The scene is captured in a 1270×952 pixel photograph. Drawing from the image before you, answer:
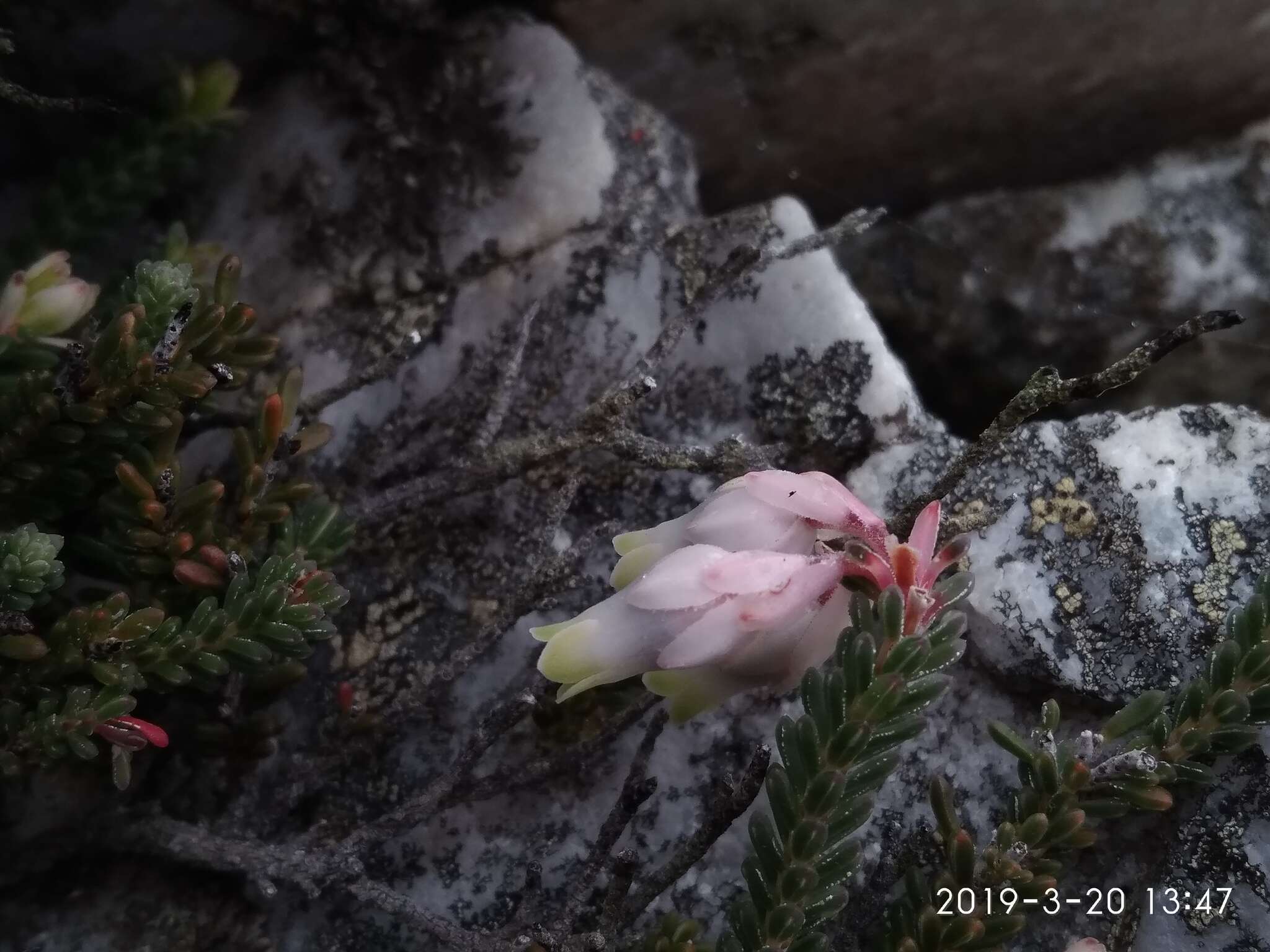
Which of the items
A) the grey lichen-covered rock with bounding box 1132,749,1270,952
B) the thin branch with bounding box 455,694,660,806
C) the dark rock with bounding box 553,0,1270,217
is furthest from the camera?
the dark rock with bounding box 553,0,1270,217

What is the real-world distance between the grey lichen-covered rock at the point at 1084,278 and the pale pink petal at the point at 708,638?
1.16m

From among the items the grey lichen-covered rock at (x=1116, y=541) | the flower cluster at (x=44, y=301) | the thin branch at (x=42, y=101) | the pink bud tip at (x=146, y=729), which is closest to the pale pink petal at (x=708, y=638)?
the grey lichen-covered rock at (x=1116, y=541)

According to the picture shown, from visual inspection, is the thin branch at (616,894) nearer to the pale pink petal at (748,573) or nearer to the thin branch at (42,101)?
the pale pink petal at (748,573)

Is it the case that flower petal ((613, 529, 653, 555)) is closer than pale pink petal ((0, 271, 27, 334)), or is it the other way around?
flower petal ((613, 529, 653, 555))

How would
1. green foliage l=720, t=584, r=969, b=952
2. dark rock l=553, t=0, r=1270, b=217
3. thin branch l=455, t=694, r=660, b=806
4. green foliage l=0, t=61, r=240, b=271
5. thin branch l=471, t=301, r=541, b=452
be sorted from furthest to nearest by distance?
dark rock l=553, t=0, r=1270, b=217, green foliage l=0, t=61, r=240, b=271, thin branch l=471, t=301, r=541, b=452, thin branch l=455, t=694, r=660, b=806, green foliage l=720, t=584, r=969, b=952

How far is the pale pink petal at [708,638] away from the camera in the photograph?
110 centimetres

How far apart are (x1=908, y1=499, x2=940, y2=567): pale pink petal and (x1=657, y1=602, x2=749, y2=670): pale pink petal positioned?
0.75 feet

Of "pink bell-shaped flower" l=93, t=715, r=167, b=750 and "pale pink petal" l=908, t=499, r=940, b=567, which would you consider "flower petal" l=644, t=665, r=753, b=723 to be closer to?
"pale pink petal" l=908, t=499, r=940, b=567

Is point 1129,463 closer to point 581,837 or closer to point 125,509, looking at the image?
point 581,837

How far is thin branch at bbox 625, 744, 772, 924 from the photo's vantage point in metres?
1.14

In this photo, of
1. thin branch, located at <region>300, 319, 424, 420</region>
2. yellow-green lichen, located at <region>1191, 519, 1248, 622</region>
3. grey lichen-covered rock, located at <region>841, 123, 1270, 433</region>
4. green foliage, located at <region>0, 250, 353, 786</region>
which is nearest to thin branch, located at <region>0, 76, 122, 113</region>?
green foliage, located at <region>0, 250, 353, 786</region>

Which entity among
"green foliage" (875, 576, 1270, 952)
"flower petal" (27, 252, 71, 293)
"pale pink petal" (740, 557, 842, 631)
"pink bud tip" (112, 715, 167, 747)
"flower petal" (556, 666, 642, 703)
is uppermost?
"flower petal" (27, 252, 71, 293)

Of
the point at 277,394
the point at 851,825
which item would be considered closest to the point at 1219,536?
the point at 851,825

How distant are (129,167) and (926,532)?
142 centimetres
